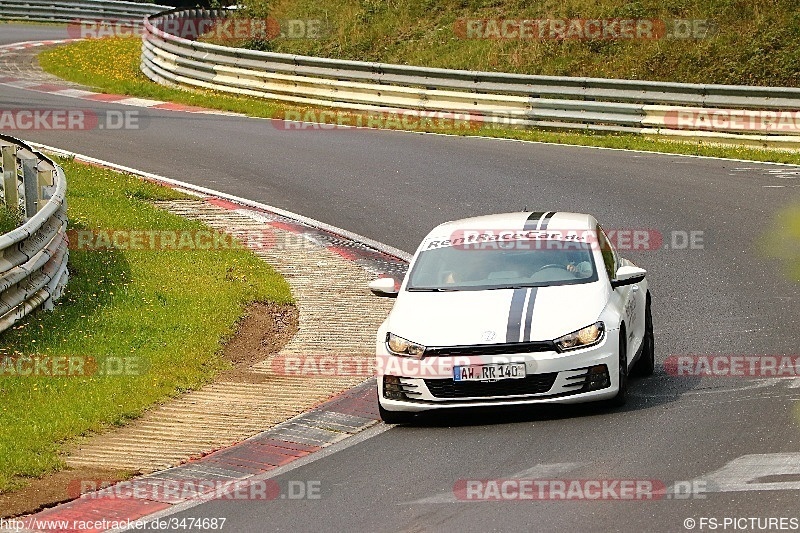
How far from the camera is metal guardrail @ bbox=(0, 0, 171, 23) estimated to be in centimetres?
4634

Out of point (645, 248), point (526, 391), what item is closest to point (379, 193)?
point (645, 248)

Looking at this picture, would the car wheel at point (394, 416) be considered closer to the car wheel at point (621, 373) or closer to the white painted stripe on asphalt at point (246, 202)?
the car wheel at point (621, 373)

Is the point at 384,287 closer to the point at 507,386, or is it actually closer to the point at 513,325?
the point at 513,325

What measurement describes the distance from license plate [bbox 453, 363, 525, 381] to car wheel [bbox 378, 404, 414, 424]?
0.60 m

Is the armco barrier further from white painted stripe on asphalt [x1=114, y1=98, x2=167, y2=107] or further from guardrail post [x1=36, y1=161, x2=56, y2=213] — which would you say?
guardrail post [x1=36, y1=161, x2=56, y2=213]

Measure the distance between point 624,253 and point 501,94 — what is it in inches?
436

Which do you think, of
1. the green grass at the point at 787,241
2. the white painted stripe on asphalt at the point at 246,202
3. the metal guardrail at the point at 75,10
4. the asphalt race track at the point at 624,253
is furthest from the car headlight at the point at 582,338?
the metal guardrail at the point at 75,10

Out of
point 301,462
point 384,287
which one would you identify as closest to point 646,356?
point 384,287

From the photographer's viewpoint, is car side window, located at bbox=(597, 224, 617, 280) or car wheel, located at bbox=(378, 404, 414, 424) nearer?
car wheel, located at bbox=(378, 404, 414, 424)

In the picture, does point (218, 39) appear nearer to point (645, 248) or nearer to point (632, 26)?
point (632, 26)

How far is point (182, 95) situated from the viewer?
30.2 meters

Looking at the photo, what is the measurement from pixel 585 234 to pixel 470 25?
21.7 m

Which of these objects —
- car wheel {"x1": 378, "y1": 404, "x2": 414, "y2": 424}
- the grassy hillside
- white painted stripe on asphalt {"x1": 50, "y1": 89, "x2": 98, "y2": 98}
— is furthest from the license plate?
white painted stripe on asphalt {"x1": 50, "y1": 89, "x2": 98, "y2": 98}

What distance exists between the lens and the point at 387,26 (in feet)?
111
